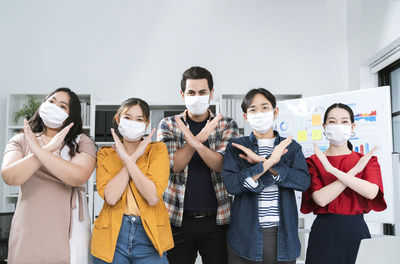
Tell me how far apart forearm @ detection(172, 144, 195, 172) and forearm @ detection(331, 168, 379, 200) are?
0.70 meters

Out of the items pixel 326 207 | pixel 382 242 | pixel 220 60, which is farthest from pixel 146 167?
pixel 220 60

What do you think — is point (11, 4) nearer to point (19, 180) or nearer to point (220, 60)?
point (220, 60)

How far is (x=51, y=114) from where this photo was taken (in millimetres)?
1591

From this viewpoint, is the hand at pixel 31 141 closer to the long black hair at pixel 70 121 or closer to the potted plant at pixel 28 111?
the long black hair at pixel 70 121

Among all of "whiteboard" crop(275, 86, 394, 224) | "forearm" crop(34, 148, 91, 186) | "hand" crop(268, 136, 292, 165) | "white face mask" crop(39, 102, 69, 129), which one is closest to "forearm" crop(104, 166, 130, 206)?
"forearm" crop(34, 148, 91, 186)

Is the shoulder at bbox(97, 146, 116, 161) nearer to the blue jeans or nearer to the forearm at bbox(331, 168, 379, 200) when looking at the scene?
the blue jeans

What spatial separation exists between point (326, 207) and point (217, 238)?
57cm

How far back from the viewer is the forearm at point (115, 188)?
4.94 ft

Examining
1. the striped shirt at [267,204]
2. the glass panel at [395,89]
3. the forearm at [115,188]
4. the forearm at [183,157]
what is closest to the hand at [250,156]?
the striped shirt at [267,204]

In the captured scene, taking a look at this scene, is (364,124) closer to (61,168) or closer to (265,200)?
(265,200)

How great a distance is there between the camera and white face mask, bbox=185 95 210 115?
184cm

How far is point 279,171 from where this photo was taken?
156 cm

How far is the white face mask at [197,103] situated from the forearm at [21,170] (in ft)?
2.62

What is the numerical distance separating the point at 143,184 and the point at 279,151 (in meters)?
0.63
